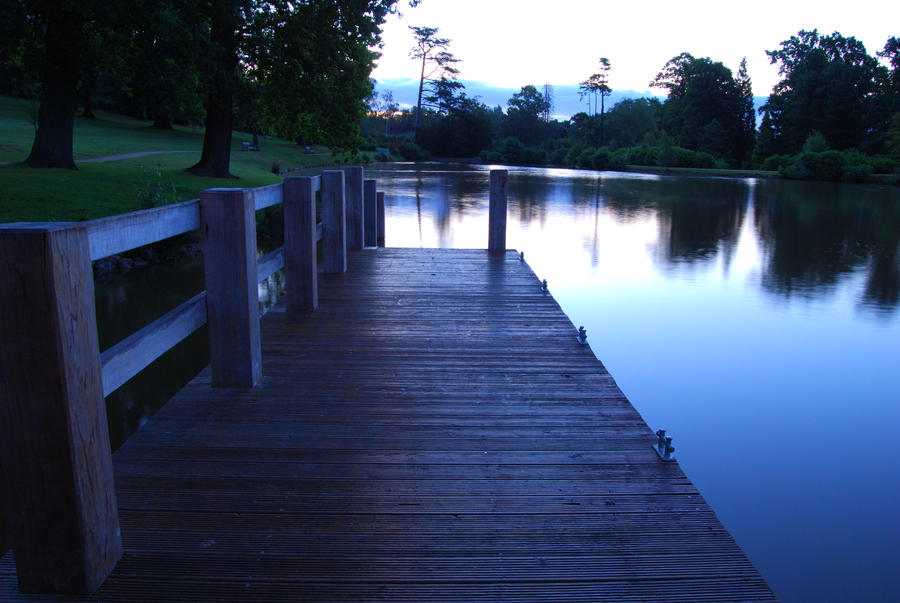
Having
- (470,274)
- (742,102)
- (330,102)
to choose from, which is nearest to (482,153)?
(742,102)

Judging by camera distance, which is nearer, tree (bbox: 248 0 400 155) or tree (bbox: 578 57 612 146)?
tree (bbox: 248 0 400 155)

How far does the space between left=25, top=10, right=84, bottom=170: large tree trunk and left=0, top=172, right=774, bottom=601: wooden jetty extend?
48.1 ft

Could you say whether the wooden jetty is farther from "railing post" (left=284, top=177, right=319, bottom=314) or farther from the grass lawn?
the grass lawn

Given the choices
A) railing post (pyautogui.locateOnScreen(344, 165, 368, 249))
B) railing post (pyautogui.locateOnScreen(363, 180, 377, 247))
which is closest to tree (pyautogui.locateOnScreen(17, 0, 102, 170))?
railing post (pyautogui.locateOnScreen(363, 180, 377, 247))

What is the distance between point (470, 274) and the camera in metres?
7.69

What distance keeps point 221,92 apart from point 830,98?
50384mm

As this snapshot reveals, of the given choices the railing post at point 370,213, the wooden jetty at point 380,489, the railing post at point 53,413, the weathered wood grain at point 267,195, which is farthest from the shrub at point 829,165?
the railing post at point 53,413

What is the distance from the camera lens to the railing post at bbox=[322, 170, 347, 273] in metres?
6.92

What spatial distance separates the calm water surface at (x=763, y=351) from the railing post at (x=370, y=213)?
124 inches

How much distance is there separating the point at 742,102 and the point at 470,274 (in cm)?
6365

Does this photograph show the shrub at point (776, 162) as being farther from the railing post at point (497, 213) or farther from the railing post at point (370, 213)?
the railing post at point (370, 213)

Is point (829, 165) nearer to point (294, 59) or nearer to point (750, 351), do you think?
point (294, 59)

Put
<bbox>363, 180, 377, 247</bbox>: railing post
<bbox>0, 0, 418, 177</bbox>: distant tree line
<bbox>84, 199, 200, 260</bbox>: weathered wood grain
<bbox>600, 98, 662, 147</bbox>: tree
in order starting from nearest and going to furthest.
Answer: <bbox>84, 199, 200, 260</bbox>: weathered wood grain, <bbox>363, 180, 377, 247</bbox>: railing post, <bbox>0, 0, 418, 177</bbox>: distant tree line, <bbox>600, 98, 662, 147</bbox>: tree

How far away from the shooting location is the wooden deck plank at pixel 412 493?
218cm
